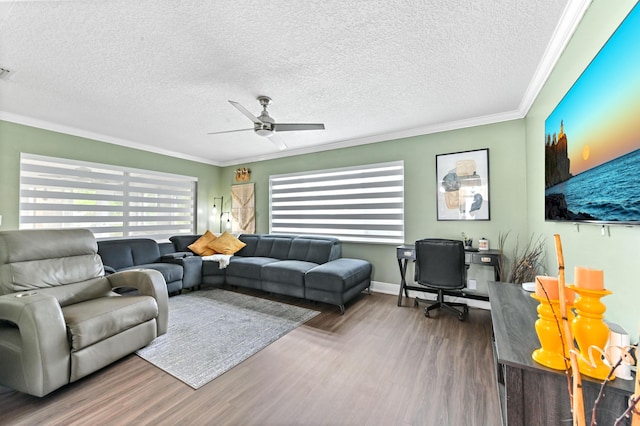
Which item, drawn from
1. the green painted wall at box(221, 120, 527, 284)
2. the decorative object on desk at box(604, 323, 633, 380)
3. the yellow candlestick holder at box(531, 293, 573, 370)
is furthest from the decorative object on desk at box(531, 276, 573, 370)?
the green painted wall at box(221, 120, 527, 284)

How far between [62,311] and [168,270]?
1.77 m

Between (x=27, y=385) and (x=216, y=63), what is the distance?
9.10 ft

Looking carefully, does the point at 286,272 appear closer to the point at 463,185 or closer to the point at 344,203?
the point at 344,203

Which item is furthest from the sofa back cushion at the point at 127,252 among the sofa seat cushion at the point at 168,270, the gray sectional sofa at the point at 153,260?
the sofa seat cushion at the point at 168,270

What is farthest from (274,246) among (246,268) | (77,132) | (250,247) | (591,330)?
(591,330)

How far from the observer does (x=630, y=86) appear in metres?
1.07

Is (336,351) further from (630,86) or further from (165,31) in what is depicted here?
(165,31)

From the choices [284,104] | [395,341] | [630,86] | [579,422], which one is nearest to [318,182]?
[284,104]

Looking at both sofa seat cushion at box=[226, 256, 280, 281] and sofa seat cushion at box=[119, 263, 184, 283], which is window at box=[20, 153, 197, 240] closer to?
sofa seat cushion at box=[119, 263, 184, 283]

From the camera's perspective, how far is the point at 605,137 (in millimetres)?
1244

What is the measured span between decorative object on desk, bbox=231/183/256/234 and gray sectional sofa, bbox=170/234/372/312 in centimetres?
61

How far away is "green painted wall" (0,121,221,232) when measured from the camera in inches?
129

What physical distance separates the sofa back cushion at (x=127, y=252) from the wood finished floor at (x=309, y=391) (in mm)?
2090

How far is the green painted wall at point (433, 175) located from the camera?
10.6ft
